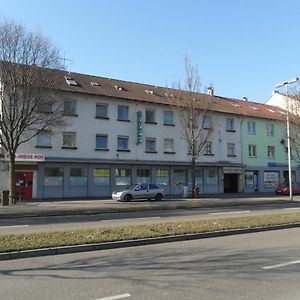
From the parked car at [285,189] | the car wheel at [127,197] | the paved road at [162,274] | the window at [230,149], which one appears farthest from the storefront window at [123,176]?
the paved road at [162,274]

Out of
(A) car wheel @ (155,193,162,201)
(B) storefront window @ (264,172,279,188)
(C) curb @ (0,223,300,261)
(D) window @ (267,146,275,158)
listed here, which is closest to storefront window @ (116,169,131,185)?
(A) car wheel @ (155,193,162,201)

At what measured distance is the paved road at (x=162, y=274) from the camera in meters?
6.28

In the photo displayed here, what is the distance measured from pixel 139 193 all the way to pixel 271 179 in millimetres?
22707

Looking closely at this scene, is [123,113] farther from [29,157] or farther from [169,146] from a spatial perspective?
[29,157]

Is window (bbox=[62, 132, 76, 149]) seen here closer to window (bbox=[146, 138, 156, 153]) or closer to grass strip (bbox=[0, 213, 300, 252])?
window (bbox=[146, 138, 156, 153])

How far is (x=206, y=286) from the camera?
262 inches

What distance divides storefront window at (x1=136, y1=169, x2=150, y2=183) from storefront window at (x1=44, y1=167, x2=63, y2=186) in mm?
7422

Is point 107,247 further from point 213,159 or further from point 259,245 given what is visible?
point 213,159

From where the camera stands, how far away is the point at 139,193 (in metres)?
32.8

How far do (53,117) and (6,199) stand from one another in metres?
6.18

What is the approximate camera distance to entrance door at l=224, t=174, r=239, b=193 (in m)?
46.3

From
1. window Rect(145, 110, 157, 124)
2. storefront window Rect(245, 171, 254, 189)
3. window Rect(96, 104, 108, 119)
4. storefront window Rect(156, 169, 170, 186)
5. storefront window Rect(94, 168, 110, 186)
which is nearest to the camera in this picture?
storefront window Rect(94, 168, 110, 186)

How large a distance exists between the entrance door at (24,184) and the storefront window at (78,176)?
3.46m

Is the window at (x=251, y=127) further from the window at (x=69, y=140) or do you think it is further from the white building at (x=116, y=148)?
the window at (x=69, y=140)
